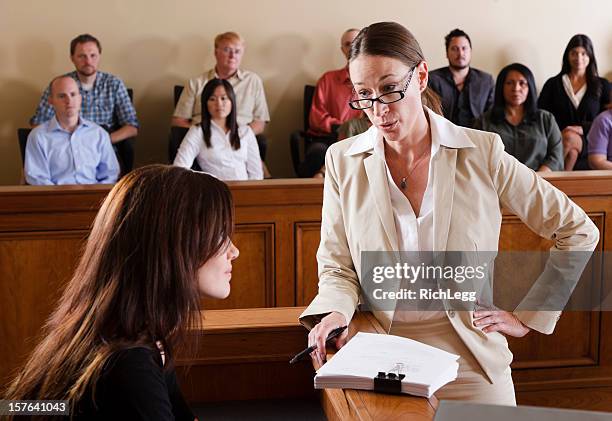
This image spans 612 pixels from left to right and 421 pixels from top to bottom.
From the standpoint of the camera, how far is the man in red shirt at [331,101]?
19.3 ft

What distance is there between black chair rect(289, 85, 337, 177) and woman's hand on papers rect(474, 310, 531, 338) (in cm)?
368

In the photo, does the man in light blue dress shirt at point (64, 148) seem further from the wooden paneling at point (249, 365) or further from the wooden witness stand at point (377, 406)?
the wooden witness stand at point (377, 406)

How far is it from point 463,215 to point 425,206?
9 centimetres

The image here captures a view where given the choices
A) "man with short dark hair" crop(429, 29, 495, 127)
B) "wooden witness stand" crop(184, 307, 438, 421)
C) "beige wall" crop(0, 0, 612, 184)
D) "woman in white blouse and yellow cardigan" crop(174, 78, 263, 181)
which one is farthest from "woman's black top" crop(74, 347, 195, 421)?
"beige wall" crop(0, 0, 612, 184)

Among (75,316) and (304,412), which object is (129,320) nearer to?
(75,316)

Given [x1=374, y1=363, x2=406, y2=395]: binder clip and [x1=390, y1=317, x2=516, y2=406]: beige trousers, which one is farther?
[x1=390, y1=317, x2=516, y2=406]: beige trousers

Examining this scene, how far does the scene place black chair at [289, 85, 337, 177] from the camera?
5820 millimetres

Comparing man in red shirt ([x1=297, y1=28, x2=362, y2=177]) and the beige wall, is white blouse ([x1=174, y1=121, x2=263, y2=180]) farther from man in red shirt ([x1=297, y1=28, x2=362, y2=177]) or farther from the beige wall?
the beige wall

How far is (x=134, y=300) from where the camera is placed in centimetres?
126

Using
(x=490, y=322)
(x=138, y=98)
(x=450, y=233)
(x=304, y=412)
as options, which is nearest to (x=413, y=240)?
(x=450, y=233)

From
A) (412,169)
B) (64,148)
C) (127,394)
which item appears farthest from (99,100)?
(127,394)

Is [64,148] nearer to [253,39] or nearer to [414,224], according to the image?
[253,39]

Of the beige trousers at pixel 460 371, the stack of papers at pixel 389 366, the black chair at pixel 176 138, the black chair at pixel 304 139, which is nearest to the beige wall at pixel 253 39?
the black chair at pixel 304 139

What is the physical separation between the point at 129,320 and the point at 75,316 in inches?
3.4
